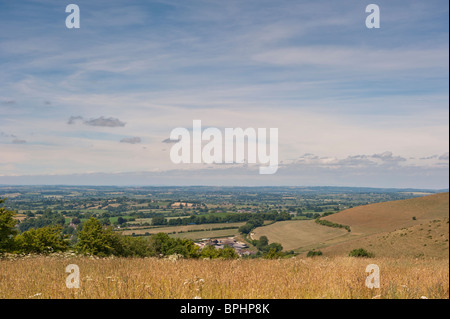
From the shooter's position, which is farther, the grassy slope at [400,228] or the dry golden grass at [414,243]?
the grassy slope at [400,228]

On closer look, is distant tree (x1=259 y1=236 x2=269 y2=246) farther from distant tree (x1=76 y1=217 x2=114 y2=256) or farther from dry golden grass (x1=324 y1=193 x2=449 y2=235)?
distant tree (x1=76 y1=217 x2=114 y2=256)

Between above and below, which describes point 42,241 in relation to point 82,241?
below

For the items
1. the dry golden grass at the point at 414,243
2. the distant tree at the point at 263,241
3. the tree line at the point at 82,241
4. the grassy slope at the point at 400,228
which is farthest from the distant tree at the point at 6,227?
the distant tree at the point at 263,241

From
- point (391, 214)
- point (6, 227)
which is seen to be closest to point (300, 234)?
point (391, 214)

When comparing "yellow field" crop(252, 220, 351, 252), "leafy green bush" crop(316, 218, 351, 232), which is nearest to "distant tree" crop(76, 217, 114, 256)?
"yellow field" crop(252, 220, 351, 252)

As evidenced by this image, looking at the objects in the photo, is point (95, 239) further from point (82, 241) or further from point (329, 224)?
point (329, 224)

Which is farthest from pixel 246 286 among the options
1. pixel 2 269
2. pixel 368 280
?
pixel 2 269

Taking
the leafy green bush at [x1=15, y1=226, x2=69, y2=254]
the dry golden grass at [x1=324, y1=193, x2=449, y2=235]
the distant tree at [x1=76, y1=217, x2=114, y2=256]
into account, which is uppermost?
the distant tree at [x1=76, y1=217, x2=114, y2=256]

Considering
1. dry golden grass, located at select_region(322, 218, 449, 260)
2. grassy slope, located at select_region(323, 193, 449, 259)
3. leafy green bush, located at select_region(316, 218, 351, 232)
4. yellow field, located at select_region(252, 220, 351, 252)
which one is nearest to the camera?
dry golden grass, located at select_region(322, 218, 449, 260)

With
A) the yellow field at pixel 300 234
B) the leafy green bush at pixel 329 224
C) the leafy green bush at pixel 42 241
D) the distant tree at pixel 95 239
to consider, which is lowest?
the yellow field at pixel 300 234

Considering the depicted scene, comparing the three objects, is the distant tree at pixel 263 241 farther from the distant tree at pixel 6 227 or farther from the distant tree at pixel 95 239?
the distant tree at pixel 6 227

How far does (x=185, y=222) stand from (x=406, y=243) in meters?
67.2

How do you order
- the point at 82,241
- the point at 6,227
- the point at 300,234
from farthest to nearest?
the point at 300,234
the point at 6,227
the point at 82,241
